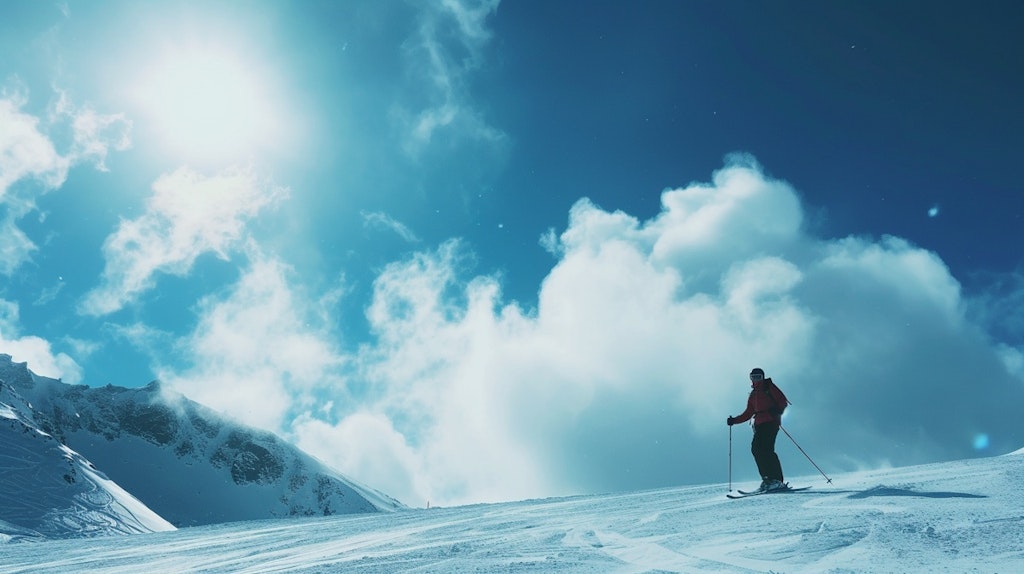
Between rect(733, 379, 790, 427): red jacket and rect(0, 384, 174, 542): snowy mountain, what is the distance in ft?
305

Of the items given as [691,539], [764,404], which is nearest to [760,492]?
[764,404]

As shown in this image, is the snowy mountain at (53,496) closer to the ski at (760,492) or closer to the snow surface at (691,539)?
the snow surface at (691,539)

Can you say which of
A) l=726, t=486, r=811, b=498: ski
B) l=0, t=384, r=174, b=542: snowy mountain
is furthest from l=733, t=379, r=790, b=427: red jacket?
l=0, t=384, r=174, b=542: snowy mountain

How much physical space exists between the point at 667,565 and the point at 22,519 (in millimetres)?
107178

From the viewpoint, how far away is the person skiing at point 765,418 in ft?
32.9

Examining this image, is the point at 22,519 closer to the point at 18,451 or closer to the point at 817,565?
the point at 18,451

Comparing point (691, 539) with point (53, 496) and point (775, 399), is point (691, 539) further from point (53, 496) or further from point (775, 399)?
point (53, 496)

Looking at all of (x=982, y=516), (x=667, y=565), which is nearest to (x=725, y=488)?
(x=982, y=516)

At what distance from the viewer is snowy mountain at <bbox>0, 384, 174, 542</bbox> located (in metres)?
80.7

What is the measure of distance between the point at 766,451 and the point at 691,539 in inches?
206

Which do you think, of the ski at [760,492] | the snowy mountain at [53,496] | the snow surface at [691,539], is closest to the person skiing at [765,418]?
the ski at [760,492]

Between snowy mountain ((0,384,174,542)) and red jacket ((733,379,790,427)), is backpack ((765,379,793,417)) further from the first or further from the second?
snowy mountain ((0,384,174,542))

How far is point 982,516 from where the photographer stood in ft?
16.5

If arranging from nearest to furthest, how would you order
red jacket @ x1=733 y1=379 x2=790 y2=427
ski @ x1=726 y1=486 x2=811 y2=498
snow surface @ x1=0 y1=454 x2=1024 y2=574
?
snow surface @ x1=0 y1=454 x2=1024 y2=574 < ski @ x1=726 y1=486 x2=811 y2=498 < red jacket @ x1=733 y1=379 x2=790 y2=427
